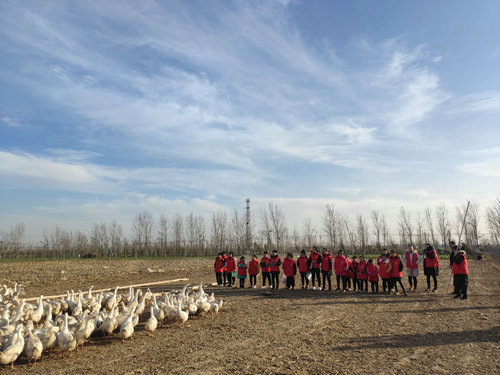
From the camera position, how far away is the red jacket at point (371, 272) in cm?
1445

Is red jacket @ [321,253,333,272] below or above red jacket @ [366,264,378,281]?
above

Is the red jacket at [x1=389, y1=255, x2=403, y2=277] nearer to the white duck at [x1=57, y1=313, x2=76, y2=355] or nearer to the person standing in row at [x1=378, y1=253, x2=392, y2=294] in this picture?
the person standing in row at [x1=378, y1=253, x2=392, y2=294]

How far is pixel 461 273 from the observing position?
12.5 m

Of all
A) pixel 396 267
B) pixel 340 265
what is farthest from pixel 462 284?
pixel 340 265

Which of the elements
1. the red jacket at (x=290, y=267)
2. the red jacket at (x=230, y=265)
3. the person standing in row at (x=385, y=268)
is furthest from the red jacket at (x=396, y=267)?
the red jacket at (x=230, y=265)

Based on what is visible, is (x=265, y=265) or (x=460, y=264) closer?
(x=460, y=264)

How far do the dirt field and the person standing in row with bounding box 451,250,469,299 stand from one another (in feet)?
2.46

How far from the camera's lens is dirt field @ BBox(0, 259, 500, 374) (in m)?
5.99

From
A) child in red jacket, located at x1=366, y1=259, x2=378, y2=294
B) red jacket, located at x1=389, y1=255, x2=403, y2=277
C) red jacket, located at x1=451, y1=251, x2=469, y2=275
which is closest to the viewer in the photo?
Answer: red jacket, located at x1=451, y1=251, x2=469, y2=275

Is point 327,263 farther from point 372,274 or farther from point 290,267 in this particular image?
point 372,274

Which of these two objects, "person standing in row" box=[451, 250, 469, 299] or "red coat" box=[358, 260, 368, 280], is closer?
"person standing in row" box=[451, 250, 469, 299]

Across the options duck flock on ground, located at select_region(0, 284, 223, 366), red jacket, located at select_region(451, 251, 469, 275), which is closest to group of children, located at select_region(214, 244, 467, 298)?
red jacket, located at select_region(451, 251, 469, 275)

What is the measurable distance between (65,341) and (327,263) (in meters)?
11.0

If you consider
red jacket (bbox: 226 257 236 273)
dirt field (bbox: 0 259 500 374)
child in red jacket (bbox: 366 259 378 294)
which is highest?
red jacket (bbox: 226 257 236 273)
